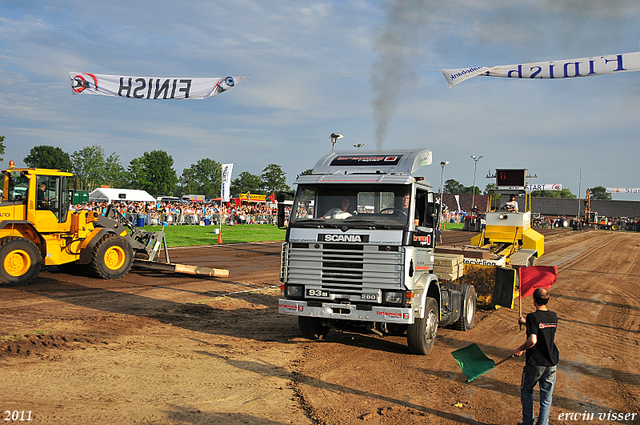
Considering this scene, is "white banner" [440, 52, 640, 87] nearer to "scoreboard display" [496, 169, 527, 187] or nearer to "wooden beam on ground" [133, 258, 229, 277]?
"scoreboard display" [496, 169, 527, 187]

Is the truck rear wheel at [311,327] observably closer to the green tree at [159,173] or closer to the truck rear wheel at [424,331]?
the truck rear wheel at [424,331]

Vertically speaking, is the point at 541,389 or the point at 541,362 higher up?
the point at 541,362

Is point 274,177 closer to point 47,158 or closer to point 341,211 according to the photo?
point 47,158

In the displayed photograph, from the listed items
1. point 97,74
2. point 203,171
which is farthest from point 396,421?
point 203,171

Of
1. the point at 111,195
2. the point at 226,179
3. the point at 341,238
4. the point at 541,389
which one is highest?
the point at 226,179

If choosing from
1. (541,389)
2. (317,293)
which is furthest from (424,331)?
(541,389)

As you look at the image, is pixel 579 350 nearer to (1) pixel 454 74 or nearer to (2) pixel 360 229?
(2) pixel 360 229

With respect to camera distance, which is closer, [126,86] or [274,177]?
[126,86]

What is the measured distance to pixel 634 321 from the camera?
10422mm

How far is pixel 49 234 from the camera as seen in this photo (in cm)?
1261

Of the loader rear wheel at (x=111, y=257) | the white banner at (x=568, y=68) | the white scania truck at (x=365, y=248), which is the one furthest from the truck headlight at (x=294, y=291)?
the white banner at (x=568, y=68)

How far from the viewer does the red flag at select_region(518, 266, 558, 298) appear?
874 cm

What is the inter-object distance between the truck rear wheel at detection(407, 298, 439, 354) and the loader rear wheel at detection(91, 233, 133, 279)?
30.7ft

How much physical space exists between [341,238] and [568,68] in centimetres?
809
